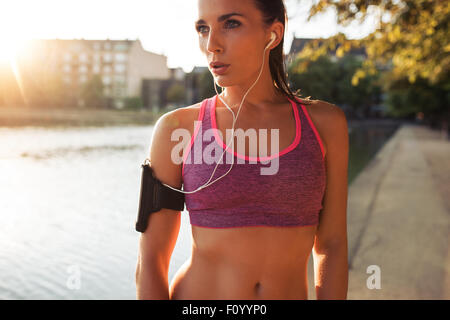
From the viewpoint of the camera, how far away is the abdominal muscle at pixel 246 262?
1351 mm

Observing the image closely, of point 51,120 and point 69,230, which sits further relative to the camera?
point 51,120

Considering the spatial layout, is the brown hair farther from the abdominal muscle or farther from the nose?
the abdominal muscle

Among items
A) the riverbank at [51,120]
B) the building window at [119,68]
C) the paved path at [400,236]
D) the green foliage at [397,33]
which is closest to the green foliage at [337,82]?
the riverbank at [51,120]

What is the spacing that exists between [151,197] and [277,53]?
0.67 m

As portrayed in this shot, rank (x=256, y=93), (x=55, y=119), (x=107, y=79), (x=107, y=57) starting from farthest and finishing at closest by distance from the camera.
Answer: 1. (x=107, y=79)
2. (x=107, y=57)
3. (x=55, y=119)
4. (x=256, y=93)

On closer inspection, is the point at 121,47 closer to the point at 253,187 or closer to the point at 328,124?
the point at 328,124

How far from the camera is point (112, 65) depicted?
77438 millimetres

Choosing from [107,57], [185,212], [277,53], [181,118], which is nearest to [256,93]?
[277,53]

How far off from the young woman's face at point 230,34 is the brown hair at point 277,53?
0.03 meters

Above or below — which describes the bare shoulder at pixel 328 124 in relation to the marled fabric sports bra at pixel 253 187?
above

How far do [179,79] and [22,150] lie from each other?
55891 millimetres

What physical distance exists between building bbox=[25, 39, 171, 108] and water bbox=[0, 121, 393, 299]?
198 ft

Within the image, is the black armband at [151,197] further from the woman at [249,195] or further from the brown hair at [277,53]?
the brown hair at [277,53]

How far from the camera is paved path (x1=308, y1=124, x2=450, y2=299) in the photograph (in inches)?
170
